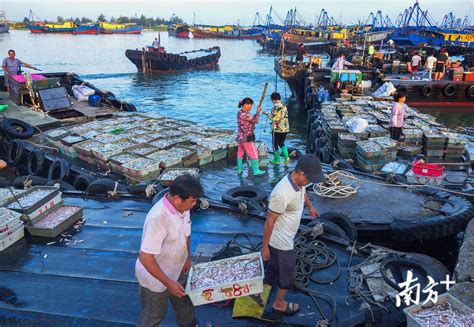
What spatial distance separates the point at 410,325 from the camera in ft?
10.3

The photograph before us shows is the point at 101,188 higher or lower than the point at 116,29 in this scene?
lower

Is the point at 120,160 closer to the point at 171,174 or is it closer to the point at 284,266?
the point at 171,174

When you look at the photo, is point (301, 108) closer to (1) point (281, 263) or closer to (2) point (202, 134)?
(2) point (202, 134)

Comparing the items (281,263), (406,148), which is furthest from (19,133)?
(406,148)

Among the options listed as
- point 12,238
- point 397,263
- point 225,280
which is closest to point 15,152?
point 12,238

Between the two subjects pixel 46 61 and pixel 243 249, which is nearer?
pixel 243 249

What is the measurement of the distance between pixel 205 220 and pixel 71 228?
7.71 feet

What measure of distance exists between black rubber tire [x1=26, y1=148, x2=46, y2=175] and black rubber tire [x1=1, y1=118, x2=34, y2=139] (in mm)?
1563

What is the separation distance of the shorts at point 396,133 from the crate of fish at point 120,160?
24.8 ft

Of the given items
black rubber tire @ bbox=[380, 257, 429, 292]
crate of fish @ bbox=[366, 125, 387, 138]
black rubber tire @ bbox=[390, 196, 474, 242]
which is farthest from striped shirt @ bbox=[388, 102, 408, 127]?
black rubber tire @ bbox=[380, 257, 429, 292]

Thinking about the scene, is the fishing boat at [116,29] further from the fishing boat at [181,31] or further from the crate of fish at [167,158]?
the crate of fish at [167,158]

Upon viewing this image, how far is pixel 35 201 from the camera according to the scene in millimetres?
5879

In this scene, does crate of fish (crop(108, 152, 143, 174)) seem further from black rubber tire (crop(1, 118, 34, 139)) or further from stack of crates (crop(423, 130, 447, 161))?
stack of crates (crop(423, 130, 447, 161))

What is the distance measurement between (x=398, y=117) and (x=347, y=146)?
→ 1727 mm
